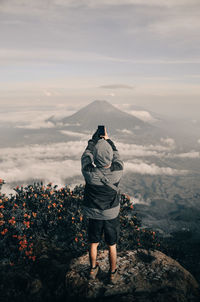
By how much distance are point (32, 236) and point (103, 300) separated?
345 centimetres

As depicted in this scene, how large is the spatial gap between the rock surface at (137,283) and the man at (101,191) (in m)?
0.28

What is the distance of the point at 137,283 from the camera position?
5789mm

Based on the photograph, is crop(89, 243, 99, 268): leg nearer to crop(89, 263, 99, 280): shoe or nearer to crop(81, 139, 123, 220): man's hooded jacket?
crop(89, 263, 99, 280): shoe

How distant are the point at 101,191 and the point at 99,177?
35 centimetres

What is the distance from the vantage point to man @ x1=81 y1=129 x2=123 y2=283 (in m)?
5.69

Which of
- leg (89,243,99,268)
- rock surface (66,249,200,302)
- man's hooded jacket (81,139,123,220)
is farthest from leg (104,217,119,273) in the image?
rock surface (66,249,200,302)

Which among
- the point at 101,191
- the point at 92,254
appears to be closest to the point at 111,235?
the point at 92,254

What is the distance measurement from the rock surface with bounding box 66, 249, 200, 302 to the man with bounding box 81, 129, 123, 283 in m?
0.28

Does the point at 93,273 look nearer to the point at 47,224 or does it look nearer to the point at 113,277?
the point at 113,277

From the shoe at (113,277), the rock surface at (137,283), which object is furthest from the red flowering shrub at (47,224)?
the shoe at (113,277)

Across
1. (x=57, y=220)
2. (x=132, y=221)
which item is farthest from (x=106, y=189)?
(x=132, y=221)

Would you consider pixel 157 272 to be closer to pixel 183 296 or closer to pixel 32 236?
pixel 183 296

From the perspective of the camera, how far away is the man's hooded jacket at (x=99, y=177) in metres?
5.68

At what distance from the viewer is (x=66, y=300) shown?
5.51 metres
